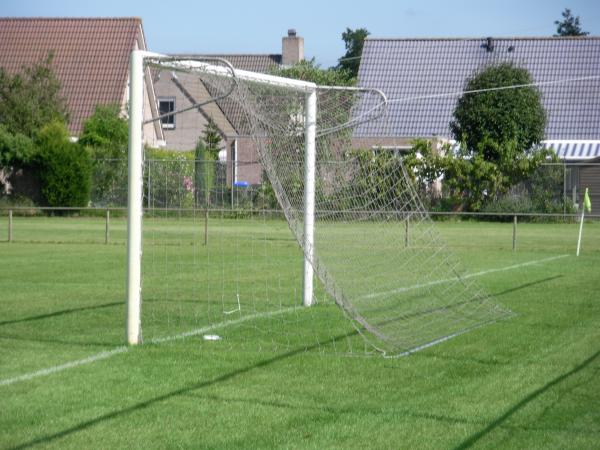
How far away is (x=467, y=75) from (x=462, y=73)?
0.30 meters

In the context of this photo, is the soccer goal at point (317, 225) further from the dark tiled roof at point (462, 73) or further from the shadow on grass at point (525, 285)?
the dark tiled roof at point (462, 73)

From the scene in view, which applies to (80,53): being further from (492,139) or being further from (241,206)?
(241,206)

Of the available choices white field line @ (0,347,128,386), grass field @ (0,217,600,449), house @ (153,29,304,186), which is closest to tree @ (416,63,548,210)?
house @ (153,29,304,186)

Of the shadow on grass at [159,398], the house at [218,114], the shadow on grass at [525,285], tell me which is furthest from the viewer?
the house at [218,114]

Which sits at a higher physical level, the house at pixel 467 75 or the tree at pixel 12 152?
the house at pixel 467 75

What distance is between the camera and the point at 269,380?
8883 mm

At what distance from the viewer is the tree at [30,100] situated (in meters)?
47.2

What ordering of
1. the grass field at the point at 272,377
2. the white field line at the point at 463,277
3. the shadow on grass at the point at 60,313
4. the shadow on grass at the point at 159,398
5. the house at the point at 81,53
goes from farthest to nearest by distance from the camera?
the house at the point at 81,53
the white field line at the point at 463,277
the shadow on grass at the point at 60,313
the grass field at the point at 272,377
the shadow on grass at the point at 159,398

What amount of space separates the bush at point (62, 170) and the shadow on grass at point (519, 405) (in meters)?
34.5

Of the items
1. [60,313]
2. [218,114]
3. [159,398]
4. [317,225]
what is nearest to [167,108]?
[218,114]

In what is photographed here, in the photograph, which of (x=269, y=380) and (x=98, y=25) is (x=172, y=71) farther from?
(x=98, y=25)

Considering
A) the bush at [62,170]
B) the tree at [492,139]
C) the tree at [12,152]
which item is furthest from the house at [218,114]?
the tree at [492,139]

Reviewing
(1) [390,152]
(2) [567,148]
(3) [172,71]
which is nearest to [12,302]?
(3) [172,71]

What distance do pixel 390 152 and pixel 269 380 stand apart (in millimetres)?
7275
